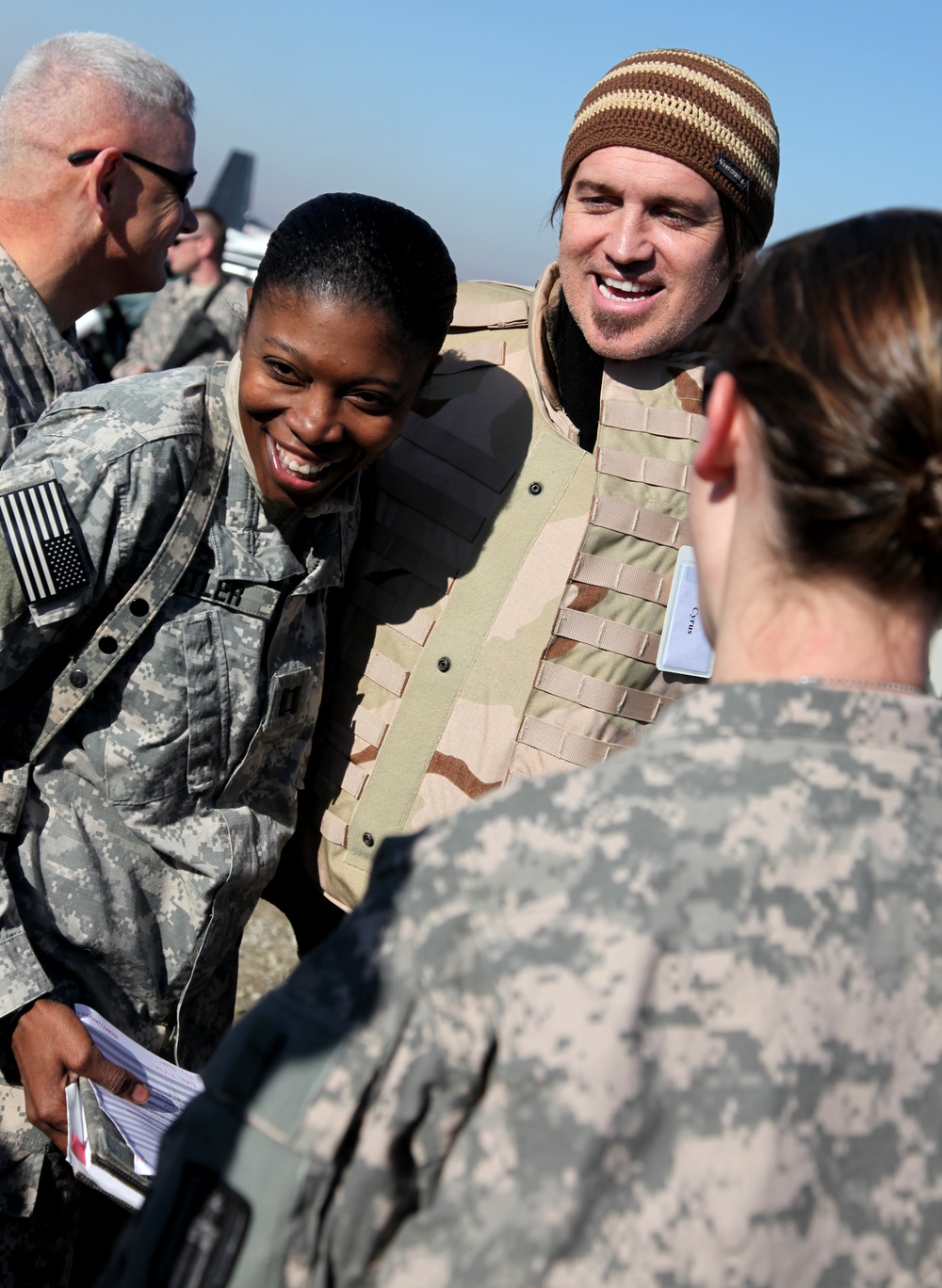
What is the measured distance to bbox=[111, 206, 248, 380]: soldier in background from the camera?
8.26 metres

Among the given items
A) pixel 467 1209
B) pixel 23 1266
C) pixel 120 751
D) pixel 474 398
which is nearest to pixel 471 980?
pixel 467 1209

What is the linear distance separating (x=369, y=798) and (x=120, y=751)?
0.64 meters

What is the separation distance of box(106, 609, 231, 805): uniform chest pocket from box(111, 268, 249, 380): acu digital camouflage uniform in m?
6.60

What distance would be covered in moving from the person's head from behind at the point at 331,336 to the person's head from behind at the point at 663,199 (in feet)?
1.42

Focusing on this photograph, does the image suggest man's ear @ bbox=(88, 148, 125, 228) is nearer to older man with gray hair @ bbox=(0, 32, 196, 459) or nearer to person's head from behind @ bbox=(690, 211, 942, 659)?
older man with gray hair @ bbox=(0, 32, 196, 459)

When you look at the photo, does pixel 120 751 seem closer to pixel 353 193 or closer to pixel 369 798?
pixel 369 798

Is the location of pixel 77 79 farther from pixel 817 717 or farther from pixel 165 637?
pixel 817 717

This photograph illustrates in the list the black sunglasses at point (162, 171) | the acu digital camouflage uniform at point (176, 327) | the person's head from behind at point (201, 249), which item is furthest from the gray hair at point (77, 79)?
the person's head from behind at point (201, 249)

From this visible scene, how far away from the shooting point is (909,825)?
1013 millimetres

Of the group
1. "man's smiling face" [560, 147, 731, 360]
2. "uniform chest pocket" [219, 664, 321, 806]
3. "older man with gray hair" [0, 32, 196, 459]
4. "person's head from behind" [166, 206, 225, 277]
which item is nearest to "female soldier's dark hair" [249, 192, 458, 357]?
"man's smiling face" [560, 147, 731, 360]

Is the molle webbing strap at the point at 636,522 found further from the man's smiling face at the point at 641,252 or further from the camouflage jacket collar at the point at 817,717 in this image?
the camouflage jacket collar at the point at 817,717

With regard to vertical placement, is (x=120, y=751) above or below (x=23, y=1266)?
above

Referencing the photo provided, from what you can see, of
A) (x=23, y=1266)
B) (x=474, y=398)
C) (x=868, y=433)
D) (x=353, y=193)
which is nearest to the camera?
(x=868, y=433)

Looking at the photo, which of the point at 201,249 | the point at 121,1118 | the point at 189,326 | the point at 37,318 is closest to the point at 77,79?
the point at 37,318
